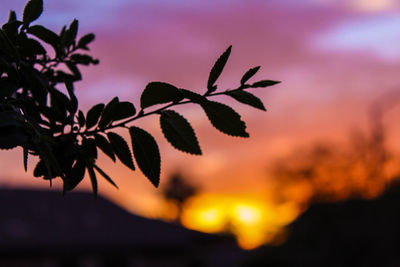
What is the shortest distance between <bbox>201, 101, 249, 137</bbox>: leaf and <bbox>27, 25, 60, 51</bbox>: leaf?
635 millimetres

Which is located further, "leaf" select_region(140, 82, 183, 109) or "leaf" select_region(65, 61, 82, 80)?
"leaf" select_region(65, 61, 82, 80)

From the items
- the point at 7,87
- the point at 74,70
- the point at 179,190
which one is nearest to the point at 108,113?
the point at 7,87

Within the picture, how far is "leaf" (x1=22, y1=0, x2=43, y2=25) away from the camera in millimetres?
1928

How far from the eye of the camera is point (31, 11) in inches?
76.0

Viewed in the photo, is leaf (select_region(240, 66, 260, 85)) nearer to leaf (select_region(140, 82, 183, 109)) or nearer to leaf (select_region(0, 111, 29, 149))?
leaf (select_region(140, 82, 183, 109))

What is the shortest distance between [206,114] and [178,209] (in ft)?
278

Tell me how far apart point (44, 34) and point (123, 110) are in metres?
0.45

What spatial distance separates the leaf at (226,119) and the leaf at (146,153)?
179 mm

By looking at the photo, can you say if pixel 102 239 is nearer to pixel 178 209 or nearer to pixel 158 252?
pixel 158 252

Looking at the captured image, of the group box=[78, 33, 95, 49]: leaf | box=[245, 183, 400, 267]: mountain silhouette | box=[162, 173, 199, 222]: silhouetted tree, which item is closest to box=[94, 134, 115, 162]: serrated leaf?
box=[78, 33, 95, 49]: leaf

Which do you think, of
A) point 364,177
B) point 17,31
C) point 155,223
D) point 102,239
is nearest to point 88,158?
point 17,31

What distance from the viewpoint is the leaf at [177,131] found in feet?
5.72

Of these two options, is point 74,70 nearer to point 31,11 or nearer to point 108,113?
point 31,11

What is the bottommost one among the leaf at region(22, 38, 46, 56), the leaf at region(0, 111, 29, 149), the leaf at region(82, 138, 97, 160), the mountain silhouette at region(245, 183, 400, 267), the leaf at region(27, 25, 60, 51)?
the leaf at region(0, 111, 29, 149)
